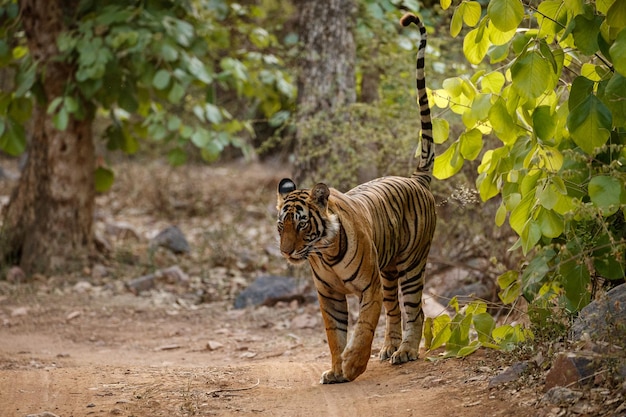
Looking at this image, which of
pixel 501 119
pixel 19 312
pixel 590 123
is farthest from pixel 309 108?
pixel 590 123

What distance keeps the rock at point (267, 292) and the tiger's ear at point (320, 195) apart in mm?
4023

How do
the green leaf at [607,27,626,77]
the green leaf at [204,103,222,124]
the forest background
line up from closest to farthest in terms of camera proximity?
the green leaf at [607,27,626,77] < the forest background < the green leaf at [204,103,222,124]

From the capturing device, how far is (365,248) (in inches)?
223

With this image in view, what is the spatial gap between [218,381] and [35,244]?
18.9ft

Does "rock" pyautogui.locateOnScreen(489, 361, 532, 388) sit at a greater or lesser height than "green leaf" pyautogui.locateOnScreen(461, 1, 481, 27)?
lesser

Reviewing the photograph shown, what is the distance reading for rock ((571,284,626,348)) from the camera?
13.9 ft

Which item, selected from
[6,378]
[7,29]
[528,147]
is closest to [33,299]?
[7,29]

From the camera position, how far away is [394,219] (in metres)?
6.20

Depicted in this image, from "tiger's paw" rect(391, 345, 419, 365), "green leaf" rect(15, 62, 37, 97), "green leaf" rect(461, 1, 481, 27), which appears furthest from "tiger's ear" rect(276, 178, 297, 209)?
"green leaf" rect(15, 62, 37, 97)

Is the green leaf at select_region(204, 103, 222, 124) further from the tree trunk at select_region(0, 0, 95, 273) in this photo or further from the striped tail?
the striped tail

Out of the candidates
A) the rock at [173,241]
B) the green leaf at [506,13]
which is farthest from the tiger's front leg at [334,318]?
the rock at [173,241]

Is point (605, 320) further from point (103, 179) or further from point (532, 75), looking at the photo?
point (103, 179)

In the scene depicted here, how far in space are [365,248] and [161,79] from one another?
459 centimetres

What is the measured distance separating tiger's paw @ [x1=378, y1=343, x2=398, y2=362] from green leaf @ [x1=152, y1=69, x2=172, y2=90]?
172 inches
